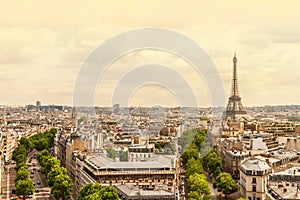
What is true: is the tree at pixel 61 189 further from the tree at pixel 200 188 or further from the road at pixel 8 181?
the tree at pixel 200 188

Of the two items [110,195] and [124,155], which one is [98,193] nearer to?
[110,195]

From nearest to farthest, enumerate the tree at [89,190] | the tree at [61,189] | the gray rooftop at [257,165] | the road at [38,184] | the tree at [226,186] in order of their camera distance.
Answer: the tree at [89,190] < the tree at [61,189] < the gray rooftop at [257,165] < the tree at [226,186] < the road at [38,184]

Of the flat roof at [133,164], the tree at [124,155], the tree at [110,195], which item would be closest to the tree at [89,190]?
the tree at [110,195]

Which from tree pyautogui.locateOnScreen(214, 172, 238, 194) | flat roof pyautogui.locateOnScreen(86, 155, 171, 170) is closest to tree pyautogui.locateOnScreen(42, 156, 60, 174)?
flat roof pyautogui.locateOnScreen(86, 155, 171, 170)

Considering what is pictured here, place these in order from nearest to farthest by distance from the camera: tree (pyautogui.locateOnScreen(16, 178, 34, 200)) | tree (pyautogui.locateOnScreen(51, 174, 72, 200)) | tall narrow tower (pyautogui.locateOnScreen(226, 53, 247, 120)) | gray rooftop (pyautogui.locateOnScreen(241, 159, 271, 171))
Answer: tree (pyautogui.locateOnScreen(51, 174, 72, 200)) < gray rooftop (pyautogui.locateOnScreen(241, 159, 271, 171)) < tree (pyautogui.locateOnScreen(16, 178, 34, 200)) < tall narrow tower (pyautogui.locateOnScreen(226, 53, 247, 120))

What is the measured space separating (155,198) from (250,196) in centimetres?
1315

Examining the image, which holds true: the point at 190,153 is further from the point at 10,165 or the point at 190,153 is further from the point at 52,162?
the point at 10,165

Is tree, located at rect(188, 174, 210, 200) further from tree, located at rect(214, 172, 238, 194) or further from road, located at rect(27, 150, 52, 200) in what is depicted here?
Answer: road, located at rect(27, 150, 52, 200)

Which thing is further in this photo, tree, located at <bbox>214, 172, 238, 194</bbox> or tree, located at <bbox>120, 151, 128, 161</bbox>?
tree, located at <bbox>120, 151, 128, 161</bbox>

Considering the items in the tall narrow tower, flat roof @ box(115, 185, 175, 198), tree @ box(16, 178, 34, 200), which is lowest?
tree @ box(16, 178, 34, 200)

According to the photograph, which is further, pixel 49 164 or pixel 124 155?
pixel 124 155


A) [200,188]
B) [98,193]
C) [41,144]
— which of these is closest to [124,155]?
[200,188]

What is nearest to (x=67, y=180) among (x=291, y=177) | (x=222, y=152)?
(x=291, y=177)

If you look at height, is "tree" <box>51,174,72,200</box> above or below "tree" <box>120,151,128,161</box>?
below
